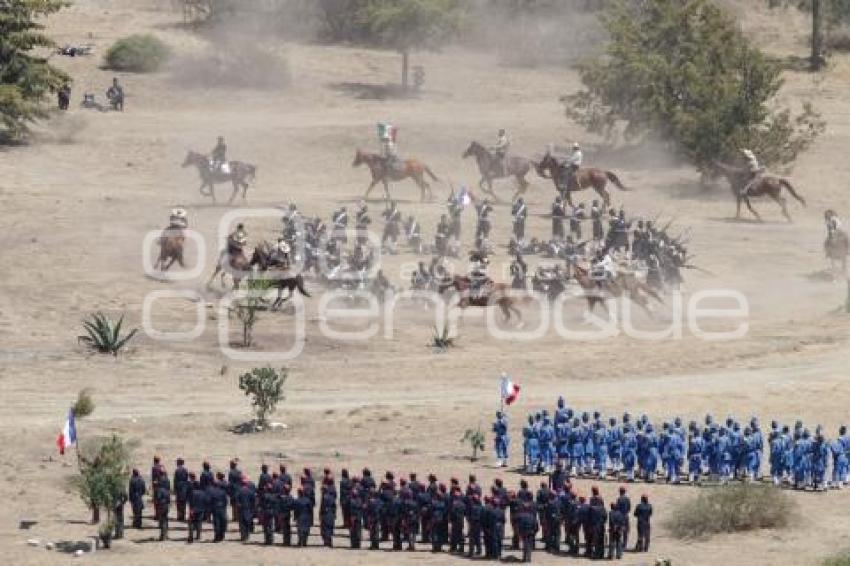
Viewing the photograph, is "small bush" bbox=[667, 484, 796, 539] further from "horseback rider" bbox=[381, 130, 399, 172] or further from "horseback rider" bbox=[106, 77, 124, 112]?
"horseback rider" bbox=[106, 77, 124, 112]

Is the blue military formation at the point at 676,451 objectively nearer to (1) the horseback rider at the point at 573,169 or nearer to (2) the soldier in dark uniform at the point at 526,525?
(2) the soldier in dark uniform at the point at 526,525

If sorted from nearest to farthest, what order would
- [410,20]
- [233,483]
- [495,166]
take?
[233,483]
[495,166]
[410,20]

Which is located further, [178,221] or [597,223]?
[597,223]

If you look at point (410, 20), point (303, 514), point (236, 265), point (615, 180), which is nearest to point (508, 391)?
point (303, 514)

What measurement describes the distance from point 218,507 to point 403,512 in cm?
297

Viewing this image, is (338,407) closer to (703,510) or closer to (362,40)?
(703,510)

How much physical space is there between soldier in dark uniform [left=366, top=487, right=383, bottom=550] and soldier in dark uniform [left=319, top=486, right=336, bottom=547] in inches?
22.0

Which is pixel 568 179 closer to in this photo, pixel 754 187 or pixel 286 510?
pixel 754 187

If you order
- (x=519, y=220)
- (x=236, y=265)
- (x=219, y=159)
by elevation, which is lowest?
(x=236, y=265)

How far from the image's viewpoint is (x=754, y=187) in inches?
2505

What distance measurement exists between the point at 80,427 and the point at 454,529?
32.2 ft

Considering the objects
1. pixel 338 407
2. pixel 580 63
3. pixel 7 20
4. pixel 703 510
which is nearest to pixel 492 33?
pixel 580 63

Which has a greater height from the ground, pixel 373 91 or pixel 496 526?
pixel 373 91

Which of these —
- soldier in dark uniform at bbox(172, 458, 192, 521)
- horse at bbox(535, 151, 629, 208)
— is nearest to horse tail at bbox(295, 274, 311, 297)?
horse at bbox(535, 151, 629, 208)
